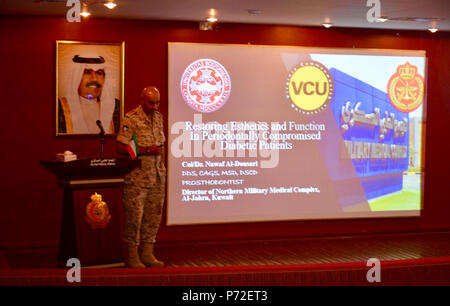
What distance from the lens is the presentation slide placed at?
7.86 metres

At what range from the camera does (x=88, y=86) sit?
753cm

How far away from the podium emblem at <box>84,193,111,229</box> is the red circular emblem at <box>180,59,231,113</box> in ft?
6.99

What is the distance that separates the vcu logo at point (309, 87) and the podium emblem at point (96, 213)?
300 cm

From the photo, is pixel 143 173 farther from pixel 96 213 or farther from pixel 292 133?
pixel 292 133

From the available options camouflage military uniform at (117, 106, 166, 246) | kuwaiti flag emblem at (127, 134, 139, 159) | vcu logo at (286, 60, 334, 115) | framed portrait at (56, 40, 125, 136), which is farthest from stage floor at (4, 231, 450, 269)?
vcu logo at (286, 60, 334, 115)

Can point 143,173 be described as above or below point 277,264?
above

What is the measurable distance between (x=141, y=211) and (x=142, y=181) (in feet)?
0.93

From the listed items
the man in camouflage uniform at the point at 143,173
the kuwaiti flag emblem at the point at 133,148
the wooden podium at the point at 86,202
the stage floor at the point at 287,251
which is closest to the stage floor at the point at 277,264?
the stage floor at the point at 287,251

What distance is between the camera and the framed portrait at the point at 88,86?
746 centimetres

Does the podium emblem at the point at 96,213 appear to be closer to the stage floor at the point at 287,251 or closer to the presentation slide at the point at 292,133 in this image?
the stage floor at the point at 287,251

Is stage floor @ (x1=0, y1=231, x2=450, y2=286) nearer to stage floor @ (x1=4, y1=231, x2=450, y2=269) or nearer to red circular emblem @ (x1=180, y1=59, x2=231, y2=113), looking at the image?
stage floor @ (x1=4, y1=231, x2=450, y2=269)

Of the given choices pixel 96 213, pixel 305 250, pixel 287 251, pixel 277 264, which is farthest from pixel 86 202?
pixel 305 250
